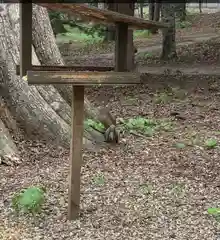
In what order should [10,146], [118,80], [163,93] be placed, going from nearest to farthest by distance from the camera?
1. [118,80]
2. [10,146]
3. [163,93]

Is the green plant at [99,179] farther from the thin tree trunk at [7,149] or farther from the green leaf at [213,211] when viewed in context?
the green leaf at [213,211]

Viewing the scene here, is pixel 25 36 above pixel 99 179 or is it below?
above

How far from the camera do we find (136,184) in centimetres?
541

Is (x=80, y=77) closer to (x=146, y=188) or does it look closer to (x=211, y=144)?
(x=146, y=188)

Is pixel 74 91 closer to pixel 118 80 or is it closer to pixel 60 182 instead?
pixel 118 80

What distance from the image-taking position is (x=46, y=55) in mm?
7238

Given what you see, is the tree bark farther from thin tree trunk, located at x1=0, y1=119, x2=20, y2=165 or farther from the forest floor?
thin tree trunk, located at x1=0, y1=119, x2=20, y2=165

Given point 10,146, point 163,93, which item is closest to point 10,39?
point 10,146

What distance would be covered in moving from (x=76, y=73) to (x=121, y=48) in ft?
1.97

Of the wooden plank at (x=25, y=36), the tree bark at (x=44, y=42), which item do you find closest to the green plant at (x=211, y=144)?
the tree bark at (x=44, y=42)

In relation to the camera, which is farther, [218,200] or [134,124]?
[134,124]

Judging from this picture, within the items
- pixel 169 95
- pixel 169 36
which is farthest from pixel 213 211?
pixel 169 36

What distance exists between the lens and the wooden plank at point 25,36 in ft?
13.1

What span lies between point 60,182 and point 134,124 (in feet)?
9.29
